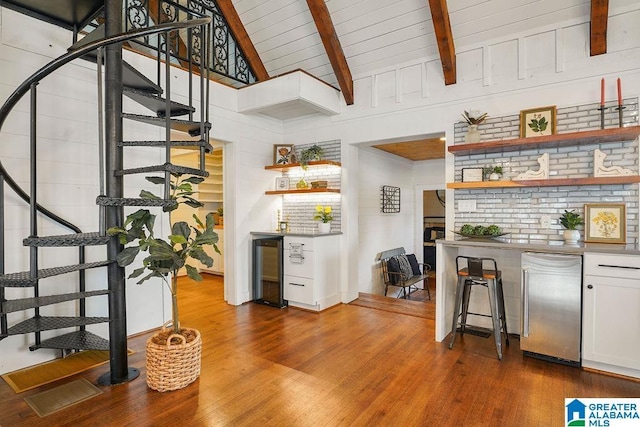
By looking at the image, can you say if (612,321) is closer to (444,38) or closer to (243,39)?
(444,38)

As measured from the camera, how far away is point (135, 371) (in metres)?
2.67

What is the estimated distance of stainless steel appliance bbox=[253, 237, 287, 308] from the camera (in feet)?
14.6

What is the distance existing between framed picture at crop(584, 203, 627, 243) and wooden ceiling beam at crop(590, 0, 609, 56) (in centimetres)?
141

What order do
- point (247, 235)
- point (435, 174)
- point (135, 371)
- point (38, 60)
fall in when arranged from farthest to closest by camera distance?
point (435, 174) < point (247, 235) < point (38, 60) < point (135, 371)

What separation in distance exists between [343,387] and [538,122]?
9.94 feet

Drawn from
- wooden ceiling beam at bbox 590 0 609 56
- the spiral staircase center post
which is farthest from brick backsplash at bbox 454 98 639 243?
the spiral staircase center post

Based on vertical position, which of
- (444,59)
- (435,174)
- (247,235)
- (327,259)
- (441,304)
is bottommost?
(441,304)

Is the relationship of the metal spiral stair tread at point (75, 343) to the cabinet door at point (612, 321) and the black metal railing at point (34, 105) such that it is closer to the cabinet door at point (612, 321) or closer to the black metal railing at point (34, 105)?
the black metal railing at point (34, 105)

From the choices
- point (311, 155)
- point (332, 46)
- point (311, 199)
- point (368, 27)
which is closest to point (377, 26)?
point (368, 27)

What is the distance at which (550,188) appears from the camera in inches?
132

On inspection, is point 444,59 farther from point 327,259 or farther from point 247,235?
point 247,235

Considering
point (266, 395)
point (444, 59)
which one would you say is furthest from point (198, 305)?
point (444, 59)

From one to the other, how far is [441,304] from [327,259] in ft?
5.24

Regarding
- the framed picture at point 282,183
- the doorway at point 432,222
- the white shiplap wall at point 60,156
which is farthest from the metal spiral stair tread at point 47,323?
the doorway at point 432,222
